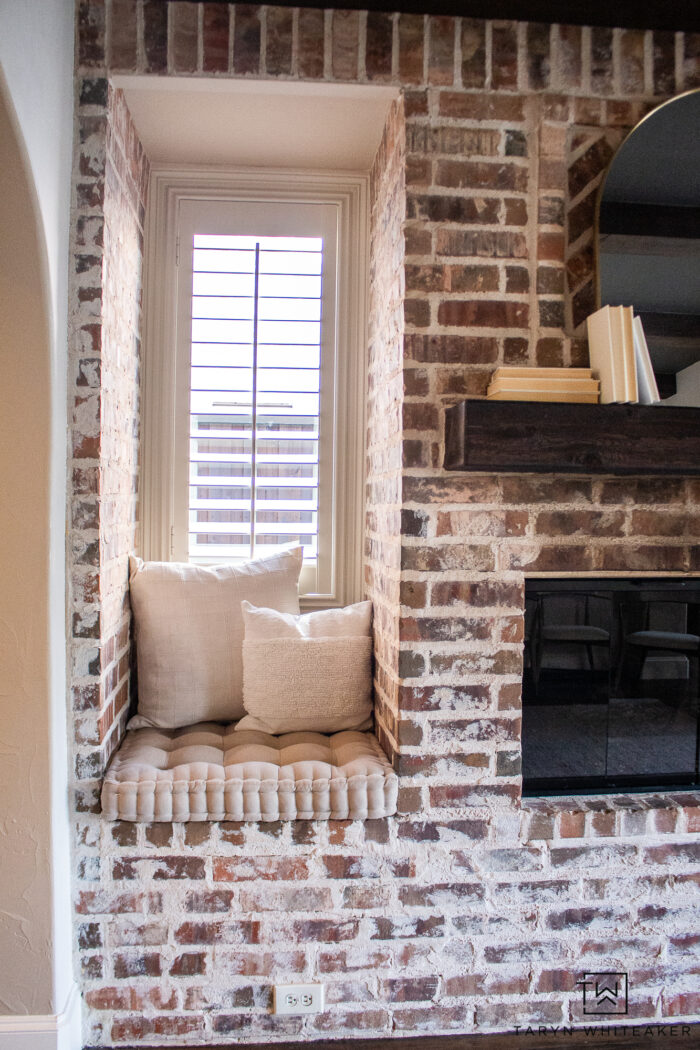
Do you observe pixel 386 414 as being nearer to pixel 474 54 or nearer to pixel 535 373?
pixel 535 373

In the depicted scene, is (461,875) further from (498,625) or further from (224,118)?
(224,118)

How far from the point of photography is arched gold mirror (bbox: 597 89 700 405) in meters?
1.95

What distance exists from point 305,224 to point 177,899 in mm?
2138

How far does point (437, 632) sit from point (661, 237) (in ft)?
4.07

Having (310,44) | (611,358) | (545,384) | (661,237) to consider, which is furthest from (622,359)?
(310,44)

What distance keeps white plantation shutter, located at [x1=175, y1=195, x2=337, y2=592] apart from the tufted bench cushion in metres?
0.79

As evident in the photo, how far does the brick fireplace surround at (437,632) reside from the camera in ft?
6.19

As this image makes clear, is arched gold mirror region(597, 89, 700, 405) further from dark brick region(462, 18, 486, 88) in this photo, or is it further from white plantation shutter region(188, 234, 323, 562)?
white plantation shutter region(188, 234, 323, 562)

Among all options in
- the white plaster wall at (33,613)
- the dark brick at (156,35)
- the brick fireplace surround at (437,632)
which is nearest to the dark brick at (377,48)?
the brick fireplace surround at (437,632)

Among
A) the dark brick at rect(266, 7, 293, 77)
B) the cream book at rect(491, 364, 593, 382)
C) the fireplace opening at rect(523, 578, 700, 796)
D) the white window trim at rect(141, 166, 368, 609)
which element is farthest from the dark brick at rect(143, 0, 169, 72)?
the fireplace opening at rect(523, 578, 700, 796)

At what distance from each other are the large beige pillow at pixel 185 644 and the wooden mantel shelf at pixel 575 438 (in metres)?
0.91

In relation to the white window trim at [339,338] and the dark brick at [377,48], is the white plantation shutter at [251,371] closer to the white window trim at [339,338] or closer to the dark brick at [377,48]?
the white window trim at [339,338]

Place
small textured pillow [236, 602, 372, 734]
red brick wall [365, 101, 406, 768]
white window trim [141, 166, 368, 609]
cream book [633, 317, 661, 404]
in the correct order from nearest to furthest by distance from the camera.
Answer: cream book [633, 317, 661, 404] → red brick wall [365, 101, 406, 768] → small textured pillow [236, 602, 372, 734] → white window trim [141, 166, 368, 609]

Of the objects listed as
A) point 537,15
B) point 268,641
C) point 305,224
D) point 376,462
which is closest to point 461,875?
point 268,641
